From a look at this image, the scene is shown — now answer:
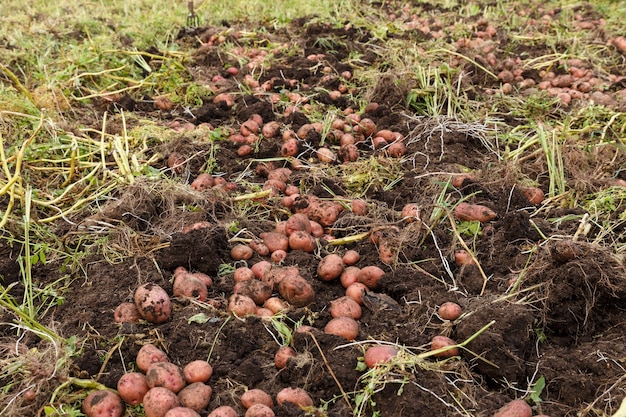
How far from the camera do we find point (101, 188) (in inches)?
119

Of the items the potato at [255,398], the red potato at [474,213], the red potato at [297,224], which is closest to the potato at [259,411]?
the potato at [255,398]

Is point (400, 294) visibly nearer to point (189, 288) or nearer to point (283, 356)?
point (283, 356)

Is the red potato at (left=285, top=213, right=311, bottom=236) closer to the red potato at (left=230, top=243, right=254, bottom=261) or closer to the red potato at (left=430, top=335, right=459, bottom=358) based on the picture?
the red potato at (left=230, top=243, right=254, bottom=261)

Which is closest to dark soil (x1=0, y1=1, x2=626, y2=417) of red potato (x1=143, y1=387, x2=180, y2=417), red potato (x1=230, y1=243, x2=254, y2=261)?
red potato (x1=230, y1=243, x2=254, y2=261)

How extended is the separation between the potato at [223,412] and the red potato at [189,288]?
1.89 ft

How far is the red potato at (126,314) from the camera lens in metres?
2.23

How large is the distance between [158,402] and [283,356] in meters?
0.45

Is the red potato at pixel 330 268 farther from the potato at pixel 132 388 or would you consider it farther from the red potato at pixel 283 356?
the potato at pixel 132 388

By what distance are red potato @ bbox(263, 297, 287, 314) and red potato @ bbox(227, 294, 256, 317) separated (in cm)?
6

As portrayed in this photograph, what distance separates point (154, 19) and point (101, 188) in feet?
10.0

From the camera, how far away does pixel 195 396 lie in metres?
1.92

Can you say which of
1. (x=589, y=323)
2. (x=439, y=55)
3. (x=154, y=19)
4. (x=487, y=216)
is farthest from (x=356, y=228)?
(x=154, y=19)

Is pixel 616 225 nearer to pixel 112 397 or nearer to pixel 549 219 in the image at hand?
pixel 549 219

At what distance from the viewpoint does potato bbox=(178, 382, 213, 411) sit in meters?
1.91
